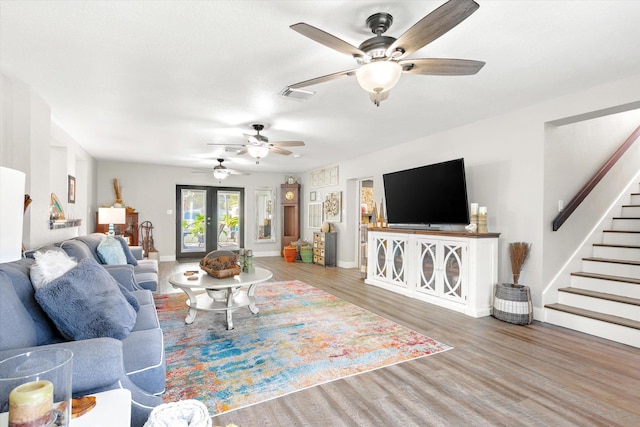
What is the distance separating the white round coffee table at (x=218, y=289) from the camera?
10.4 feet

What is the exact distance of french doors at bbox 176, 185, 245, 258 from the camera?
27.2ft

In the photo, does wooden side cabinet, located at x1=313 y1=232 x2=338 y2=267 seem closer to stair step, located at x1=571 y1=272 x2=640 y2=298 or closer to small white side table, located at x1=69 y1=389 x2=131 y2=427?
stair step, located at x1=571 y1=272 x2=640 y2=298

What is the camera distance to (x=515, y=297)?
3.48m

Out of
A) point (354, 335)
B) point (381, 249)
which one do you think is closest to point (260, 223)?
point (381, 249)

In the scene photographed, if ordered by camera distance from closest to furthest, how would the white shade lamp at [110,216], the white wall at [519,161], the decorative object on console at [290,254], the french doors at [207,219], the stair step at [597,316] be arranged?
1. the stair step at [597,316]
2. the white wall at [519,161]
3. the white shade lamp at [110,216]
4. the decorative object on console at [290,254]
5. the french doors at [207,219]

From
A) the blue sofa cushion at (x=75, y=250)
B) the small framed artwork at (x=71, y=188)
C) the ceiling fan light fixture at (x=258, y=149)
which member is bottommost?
the blue sofa cushion at (x=75, y=250)

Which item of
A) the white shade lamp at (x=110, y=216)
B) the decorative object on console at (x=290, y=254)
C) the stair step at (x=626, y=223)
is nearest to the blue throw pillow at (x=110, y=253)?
the white shade lamp at (x=110, y=216)

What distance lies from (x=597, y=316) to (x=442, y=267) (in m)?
1.52

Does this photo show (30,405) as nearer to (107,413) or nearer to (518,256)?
(107,413)

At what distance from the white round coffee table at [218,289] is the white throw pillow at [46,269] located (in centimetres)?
127

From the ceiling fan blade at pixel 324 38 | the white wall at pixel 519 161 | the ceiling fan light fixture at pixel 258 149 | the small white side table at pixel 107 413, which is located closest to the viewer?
the small white side table at pixel 107 413

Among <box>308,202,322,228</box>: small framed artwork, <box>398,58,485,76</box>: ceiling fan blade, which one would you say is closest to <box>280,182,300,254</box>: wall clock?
<box>308,202,322,228</box>: small framed artwork

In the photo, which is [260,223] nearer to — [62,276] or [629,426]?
[62,276]

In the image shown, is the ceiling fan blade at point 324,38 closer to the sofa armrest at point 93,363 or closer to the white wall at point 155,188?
the sofa armrest at point 93,363
